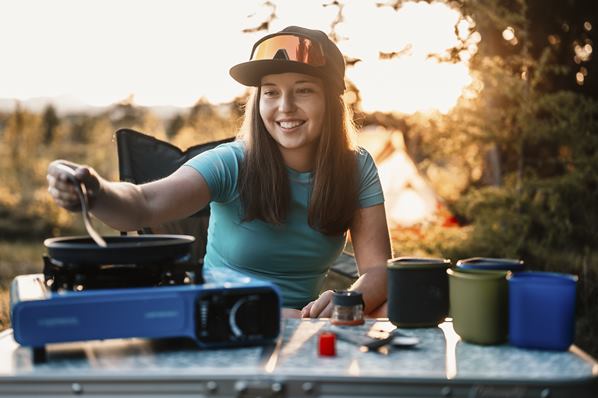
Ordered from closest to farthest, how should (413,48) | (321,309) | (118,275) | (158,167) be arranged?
(118,275), (321,309), (158,167), (413,48)

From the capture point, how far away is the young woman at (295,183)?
2256 millimetres

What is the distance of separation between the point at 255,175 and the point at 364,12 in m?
2.91

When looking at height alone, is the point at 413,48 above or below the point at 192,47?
below

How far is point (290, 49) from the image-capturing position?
2.25 metres

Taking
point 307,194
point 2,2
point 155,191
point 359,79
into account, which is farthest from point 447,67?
point 2,2

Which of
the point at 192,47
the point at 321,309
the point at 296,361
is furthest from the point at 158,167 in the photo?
the point at 192,47

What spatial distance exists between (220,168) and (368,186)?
505 millimetres

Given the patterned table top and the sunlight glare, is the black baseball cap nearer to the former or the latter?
the patterned table top

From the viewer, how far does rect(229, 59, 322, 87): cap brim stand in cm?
227

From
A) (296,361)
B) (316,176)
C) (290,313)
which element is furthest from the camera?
(316,176)

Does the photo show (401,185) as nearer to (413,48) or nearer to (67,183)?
(413,48)

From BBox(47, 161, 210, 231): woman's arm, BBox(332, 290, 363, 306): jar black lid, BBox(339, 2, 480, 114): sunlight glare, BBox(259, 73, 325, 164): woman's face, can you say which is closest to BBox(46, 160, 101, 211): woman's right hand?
BBox(47, 161, 210, 231): woman's arm

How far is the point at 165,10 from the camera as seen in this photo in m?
6.81

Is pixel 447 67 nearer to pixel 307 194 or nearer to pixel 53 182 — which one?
pixel 307 194
